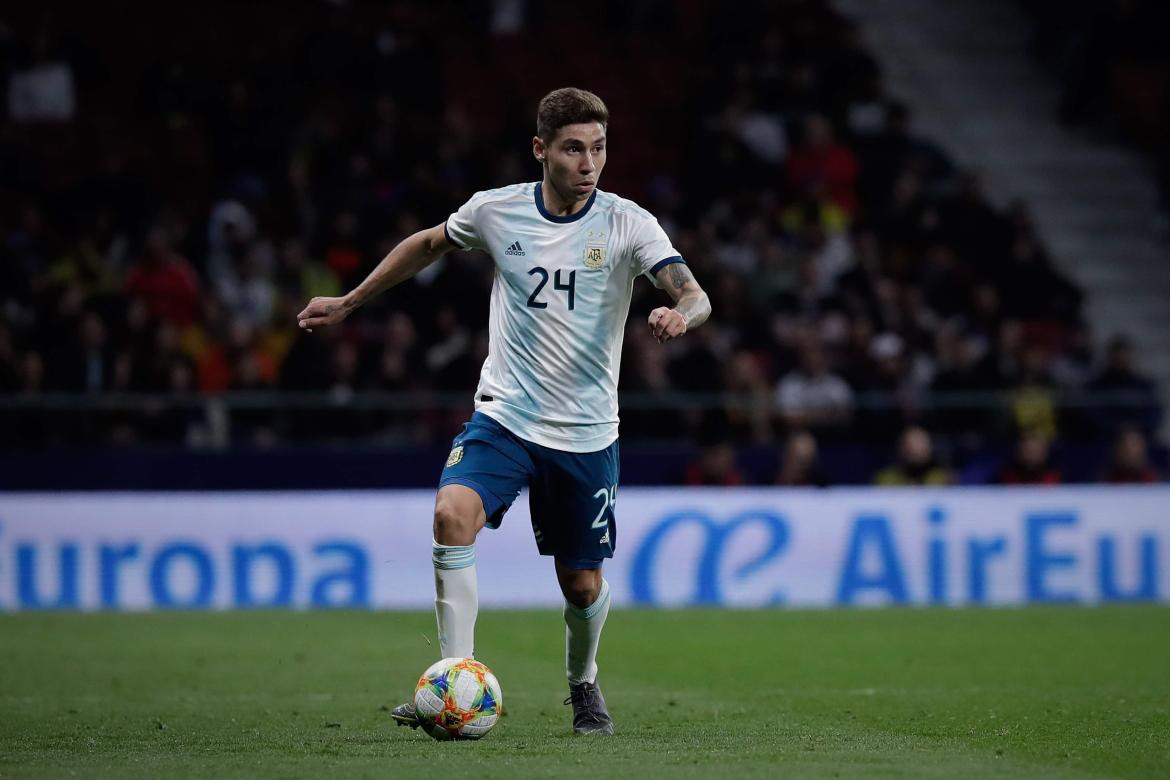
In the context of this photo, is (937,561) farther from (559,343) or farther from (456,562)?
(456,562)

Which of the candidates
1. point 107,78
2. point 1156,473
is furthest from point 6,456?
point 1156,473

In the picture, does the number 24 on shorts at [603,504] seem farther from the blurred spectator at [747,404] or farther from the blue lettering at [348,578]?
the blurred spectator at [747,404]

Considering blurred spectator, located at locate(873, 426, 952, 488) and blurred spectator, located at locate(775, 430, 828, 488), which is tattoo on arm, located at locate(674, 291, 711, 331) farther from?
blurred spectator, located at locate(873, 426, 952, 488)

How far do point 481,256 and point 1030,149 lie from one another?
32.9 feet

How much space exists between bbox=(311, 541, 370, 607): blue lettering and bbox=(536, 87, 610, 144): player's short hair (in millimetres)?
8369

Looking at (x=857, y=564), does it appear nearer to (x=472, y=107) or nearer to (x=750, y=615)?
(x=750, y=615)

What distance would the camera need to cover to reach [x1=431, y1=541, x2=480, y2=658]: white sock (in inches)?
258

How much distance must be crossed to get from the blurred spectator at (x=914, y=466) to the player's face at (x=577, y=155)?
8904 millimetres

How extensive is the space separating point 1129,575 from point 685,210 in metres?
6.29

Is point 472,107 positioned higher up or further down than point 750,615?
higher up

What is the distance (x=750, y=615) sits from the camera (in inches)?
550

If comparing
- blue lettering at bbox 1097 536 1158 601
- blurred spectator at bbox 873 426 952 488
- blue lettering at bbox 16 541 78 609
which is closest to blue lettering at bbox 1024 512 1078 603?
blue lettering at bbox 1097 536 1158 601

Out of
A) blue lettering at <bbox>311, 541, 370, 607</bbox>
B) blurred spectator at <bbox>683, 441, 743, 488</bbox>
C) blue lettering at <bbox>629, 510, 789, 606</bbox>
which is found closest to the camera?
blue lettering at <bbox>311, 541, 370, 607</bbox>

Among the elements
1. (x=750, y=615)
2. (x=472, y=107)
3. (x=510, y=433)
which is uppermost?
(x=472, y=107)
